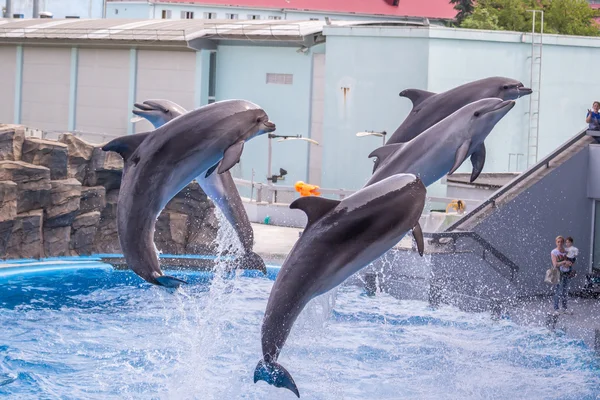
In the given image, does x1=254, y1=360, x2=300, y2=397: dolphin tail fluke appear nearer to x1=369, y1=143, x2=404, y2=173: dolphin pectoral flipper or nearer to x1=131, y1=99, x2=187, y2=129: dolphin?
x1=369, y1=143, x2=404, y2=173: dolphin pectoral flipper

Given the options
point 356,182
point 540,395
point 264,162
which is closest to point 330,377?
point 540,395

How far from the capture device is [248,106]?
6.73 m

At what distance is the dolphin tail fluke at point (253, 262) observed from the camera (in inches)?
332

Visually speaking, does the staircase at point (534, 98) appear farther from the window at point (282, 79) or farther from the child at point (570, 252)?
the child at point (570, 252)

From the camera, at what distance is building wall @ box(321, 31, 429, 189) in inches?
856

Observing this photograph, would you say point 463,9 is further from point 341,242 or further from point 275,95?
point 341,242

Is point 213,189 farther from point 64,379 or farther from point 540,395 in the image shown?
point 540,395

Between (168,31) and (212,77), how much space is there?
1.61 m

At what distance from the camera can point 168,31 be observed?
24.8 m

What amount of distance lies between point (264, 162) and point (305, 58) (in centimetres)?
276

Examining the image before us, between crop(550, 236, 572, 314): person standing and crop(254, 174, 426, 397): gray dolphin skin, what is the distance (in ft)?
A: 28.7

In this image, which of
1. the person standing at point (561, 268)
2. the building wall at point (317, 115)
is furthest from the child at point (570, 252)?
the building wall at point (317, 115)

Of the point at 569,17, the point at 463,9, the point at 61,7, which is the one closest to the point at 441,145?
the point at 569,17

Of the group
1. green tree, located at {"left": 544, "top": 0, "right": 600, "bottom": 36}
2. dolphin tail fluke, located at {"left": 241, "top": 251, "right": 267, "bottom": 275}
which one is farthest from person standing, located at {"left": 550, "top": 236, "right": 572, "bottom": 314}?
green tree, located at {"left": 544, "top": 0, "right": 600, "bottom": 36}
